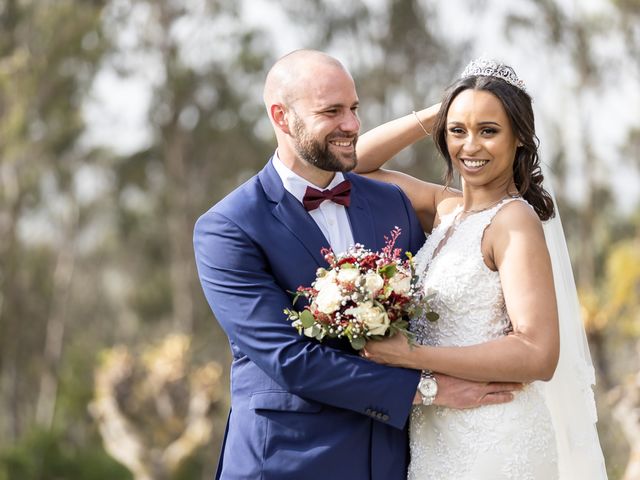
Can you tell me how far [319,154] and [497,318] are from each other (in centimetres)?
96

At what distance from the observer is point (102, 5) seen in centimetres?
2392

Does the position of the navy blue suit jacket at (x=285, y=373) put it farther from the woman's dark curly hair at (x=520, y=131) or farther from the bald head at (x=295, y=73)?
the woman's dark curly hair at (x=520, y=131)

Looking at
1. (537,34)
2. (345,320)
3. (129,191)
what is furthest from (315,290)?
(129,191)

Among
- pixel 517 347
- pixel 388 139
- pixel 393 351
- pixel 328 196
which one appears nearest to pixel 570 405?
pixel 517 347

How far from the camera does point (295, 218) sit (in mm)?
3973

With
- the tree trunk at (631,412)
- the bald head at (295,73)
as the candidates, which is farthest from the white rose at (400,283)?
the tree trunk at (631,412)

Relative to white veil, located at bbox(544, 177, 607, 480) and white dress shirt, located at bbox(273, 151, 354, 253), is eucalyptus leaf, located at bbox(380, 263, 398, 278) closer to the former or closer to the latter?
white dress shirt, located at bbox(273, 151, 354, 253)

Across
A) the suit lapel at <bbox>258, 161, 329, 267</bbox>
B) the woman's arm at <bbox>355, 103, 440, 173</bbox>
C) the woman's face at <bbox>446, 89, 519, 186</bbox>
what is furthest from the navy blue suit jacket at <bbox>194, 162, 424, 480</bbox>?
the woman's arm at <bbox>355, 103, 440, 173</bbox>

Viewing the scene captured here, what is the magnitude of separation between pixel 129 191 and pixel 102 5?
7.83 meters

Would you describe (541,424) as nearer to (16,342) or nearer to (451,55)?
(451,55)

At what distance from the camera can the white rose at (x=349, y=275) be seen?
11.5 ft

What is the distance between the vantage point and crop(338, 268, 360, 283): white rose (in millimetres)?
3492

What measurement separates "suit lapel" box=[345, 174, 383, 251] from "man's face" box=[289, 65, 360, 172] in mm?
203

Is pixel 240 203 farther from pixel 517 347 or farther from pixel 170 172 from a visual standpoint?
pixel 170 172
